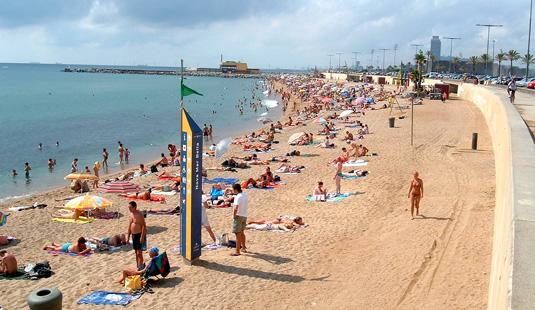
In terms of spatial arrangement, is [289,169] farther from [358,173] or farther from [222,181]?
[358,173]

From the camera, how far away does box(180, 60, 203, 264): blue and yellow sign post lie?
883cm

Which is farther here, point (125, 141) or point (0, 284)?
point (125, 141)

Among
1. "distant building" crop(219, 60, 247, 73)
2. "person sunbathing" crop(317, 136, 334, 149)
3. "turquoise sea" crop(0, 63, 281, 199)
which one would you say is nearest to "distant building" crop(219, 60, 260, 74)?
"distant building" crop(219, 60, 247, 73)

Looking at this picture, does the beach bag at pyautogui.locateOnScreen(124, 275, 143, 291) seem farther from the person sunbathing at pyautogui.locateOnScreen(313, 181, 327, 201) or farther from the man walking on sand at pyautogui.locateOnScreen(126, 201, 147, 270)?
the person sunbathing at pyautogui.locateOnScreen(313, 181, 327, 201)

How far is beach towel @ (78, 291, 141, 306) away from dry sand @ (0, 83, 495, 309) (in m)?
0.17

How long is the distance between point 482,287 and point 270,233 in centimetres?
491

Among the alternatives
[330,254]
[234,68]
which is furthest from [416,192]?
[234,68]

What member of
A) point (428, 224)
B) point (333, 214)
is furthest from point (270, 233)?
point (428, 224)

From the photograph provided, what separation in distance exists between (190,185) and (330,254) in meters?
3.01

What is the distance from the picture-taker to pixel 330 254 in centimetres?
980

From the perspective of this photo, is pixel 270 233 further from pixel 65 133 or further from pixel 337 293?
pixel 65 133

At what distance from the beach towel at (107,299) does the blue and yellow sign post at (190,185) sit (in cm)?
138

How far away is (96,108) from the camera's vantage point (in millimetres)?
66375

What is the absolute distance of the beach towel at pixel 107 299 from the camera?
797 centimetres
